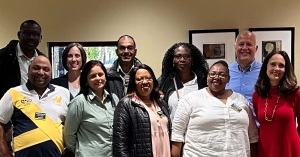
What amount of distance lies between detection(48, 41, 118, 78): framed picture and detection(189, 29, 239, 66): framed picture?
1.00 m

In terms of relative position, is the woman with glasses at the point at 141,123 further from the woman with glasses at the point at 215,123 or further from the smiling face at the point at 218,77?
the smiling face at the point at 218,77

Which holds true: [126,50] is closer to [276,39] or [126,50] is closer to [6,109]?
[6,109]

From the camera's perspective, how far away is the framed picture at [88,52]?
3838 mm

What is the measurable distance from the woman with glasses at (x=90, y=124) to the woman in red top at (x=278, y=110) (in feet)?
3.79

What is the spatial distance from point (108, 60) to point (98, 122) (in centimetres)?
174

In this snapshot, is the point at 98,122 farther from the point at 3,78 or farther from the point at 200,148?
the point at 3,78

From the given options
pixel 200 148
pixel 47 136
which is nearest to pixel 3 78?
pixel 47 136

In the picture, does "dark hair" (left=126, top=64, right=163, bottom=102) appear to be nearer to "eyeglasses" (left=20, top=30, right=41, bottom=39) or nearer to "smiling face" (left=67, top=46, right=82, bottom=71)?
"smiling face" (left=67, top=46, right=82, bottom=71)

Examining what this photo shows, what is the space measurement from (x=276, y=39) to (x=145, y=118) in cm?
223

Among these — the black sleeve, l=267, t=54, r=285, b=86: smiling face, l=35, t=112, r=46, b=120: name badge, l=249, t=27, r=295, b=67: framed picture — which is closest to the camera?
the black sleeve

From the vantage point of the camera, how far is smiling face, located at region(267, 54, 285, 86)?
7.78ft

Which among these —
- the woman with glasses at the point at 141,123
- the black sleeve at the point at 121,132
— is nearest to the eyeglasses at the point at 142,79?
the woman with glasses at the point at 141,123

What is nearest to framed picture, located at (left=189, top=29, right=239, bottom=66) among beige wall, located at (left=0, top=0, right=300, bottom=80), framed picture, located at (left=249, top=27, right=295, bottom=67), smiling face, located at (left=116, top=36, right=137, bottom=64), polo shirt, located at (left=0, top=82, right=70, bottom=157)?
beige wall, located at (left=0, top=0, right=300, bottom=80)

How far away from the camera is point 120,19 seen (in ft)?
12.6
